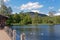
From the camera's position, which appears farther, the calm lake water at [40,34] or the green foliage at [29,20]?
the green foliage at [29,20]

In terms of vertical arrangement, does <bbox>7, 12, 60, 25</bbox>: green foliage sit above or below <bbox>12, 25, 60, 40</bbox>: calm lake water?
above

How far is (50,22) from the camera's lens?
10756cm

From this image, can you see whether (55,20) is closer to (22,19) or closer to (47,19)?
(47,19)

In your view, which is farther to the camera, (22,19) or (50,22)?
(50,22)

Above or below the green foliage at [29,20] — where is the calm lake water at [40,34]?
below

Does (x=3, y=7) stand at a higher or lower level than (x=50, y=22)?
higher

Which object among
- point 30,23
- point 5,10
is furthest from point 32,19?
point 5,10

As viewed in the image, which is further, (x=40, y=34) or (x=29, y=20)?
(x=29, y=20)

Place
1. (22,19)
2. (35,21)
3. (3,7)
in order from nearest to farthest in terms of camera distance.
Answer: (3,7), (22,19), (35,21)

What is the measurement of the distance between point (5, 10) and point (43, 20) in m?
28.5

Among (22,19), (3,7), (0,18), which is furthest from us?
(22,19)

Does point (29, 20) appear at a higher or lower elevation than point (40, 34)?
higher

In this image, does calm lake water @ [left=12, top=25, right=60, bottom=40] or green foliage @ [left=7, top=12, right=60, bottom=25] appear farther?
green foliage @ [left=7, top=12, right=60, bottom=25]

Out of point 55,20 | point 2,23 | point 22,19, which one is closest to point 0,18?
point 2,23
